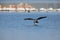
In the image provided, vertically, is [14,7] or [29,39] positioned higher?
[29,39]

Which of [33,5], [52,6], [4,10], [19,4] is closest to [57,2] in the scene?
[52,6]

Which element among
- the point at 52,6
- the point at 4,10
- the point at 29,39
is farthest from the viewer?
the point at 52,6

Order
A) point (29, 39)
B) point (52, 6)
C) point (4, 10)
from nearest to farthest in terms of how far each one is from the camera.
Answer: point (29, 39) < point (4, 10) < point (52, 6)

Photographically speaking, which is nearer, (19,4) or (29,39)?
(29,39)

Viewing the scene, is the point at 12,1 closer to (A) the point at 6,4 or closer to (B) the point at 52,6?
(A) the point at 6,4

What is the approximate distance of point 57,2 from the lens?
48.8 feet

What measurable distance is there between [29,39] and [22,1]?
12638 mm

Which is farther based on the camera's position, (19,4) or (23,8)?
(19,4)

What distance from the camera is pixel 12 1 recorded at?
49.2ft

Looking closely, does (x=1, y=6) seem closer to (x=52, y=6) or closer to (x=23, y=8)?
(x=23, y=8)

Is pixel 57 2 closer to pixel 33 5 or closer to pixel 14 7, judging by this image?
pixel 33 5

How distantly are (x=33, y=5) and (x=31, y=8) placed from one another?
0.75 meters

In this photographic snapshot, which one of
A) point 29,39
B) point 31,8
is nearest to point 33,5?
point 31,8

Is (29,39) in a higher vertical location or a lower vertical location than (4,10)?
higher
